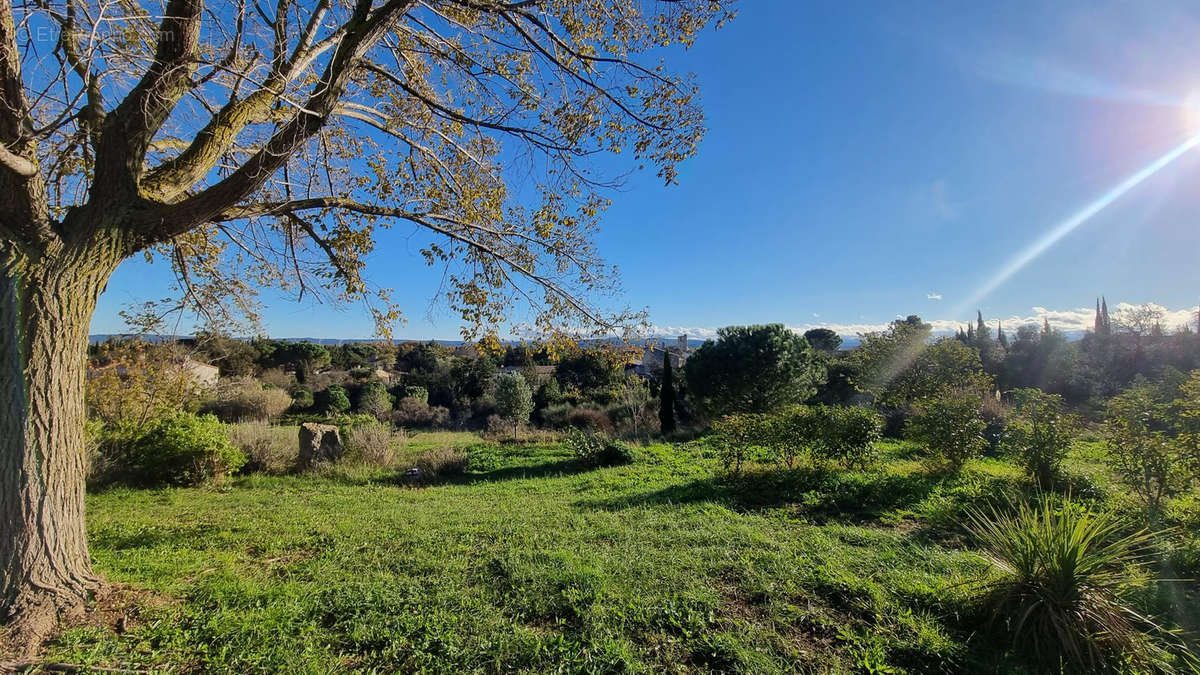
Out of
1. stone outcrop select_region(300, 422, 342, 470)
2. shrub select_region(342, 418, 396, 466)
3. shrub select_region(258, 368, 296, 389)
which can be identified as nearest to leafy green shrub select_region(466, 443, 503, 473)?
shrub select_region(342, 418, 396, 466)

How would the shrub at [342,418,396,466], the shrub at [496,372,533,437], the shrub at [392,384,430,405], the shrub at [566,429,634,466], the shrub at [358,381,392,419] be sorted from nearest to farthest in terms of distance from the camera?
the shrub at [566,429,634,466], the shrub at [342,418,396,466], the shrub at [496,372,533,437], the shrub at [358,381,392,419], the shrub at [392,384,430,405]

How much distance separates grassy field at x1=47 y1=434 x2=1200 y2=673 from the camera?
8.00 feet

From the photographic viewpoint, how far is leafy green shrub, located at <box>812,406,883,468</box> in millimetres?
7105

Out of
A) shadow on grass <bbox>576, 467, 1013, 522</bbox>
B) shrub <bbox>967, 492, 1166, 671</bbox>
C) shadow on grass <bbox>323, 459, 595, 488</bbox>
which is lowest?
shadow on grass <bbox>323, 459, 595, 488</bbox>

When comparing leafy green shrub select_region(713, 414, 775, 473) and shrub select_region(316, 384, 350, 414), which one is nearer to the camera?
leafy green shrub select_region(713, 414, 775, 473)

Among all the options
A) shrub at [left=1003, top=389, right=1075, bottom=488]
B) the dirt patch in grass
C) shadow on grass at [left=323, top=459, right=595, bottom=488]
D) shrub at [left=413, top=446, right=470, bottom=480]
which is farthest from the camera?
shrub at [left=413, top=446, right=470, bottom=480]

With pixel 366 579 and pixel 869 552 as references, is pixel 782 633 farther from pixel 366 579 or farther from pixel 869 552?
pixel 366 579

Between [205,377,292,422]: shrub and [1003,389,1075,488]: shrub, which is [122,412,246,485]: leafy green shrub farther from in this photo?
[1003,389,1075,488]: shrub

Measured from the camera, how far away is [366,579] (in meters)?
3.43

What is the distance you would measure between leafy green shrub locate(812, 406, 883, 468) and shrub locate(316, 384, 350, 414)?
64.8 feet

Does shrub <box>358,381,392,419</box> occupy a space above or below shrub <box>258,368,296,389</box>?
below

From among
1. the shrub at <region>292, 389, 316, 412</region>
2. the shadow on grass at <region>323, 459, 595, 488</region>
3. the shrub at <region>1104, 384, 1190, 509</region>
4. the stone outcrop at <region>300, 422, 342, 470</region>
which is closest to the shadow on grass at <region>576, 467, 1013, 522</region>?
the shrub at <region>1104, 384, 1190, 509</region>

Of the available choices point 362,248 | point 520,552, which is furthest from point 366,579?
point 362,248

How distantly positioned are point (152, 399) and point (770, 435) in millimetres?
11441
